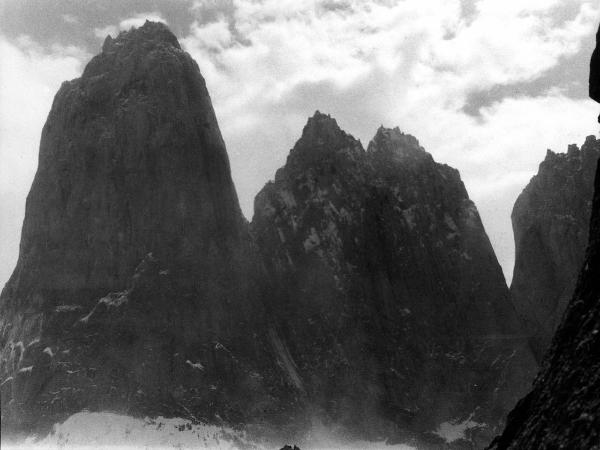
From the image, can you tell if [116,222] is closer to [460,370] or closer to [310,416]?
[310,416]

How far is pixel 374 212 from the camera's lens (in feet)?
527

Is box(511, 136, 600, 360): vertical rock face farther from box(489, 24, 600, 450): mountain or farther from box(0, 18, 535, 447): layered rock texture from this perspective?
box(489, 24, 600, 450): mountain

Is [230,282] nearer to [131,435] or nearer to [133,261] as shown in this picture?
[133,261]

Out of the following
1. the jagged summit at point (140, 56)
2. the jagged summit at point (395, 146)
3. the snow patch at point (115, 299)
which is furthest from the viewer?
the jagged summit at point (395, 146)

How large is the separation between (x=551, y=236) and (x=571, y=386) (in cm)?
15209

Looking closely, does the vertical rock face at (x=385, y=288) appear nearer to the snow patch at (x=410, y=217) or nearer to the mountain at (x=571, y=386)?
the snow patch at (x=410, y=217)

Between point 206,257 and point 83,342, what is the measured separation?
23689mm

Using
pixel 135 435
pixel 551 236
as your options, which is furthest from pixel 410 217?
pixel 135 435

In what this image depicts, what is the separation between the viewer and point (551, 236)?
164 metres

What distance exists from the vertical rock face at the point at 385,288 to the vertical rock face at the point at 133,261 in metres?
13.7

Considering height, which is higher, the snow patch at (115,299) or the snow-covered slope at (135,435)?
the snow patch at (115,299)

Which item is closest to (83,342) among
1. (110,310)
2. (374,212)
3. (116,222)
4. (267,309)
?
(110,310)

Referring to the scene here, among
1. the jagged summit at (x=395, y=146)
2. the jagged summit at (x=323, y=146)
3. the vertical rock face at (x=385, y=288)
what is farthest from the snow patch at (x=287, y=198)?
the jagged summit at (x=395, y=146)

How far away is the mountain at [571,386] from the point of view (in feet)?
55.8
